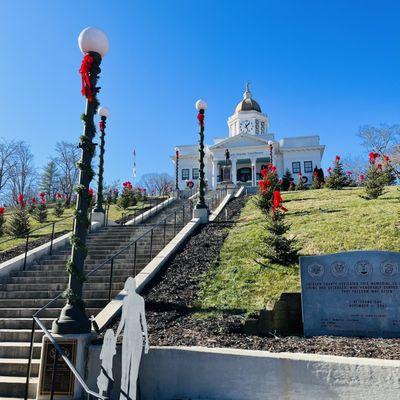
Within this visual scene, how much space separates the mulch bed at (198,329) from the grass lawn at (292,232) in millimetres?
518

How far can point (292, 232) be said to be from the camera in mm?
13273

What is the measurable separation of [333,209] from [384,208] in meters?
2.43

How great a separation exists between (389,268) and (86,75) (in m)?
6.23

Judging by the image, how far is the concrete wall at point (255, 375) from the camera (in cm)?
476

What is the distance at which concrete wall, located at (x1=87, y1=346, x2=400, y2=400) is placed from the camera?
187 inches

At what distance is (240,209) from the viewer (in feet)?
72.2

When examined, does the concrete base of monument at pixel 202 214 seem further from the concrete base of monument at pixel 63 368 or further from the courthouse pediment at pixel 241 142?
the courthouse pediment at pixel 241 142

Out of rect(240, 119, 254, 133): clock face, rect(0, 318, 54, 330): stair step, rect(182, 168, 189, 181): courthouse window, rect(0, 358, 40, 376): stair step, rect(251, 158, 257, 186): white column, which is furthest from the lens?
rect(240, 119, 254, 133): clock face

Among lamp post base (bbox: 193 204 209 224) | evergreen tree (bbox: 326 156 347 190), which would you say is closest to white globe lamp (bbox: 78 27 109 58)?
lamp post base (bbox: 193 204 209 224)

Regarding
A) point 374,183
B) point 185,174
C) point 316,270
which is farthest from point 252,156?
point 316,270

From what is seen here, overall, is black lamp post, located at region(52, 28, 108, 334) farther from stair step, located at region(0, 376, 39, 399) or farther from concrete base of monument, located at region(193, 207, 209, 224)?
concrete base of monument, located at region(193, 207, 209, 224)

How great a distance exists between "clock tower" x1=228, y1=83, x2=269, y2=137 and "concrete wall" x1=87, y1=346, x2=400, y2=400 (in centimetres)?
6659

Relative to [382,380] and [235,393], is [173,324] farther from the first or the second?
[382,380]

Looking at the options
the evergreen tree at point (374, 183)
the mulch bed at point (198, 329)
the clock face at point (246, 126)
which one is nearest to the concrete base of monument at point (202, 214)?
the mulch bed at point (198, 329)
